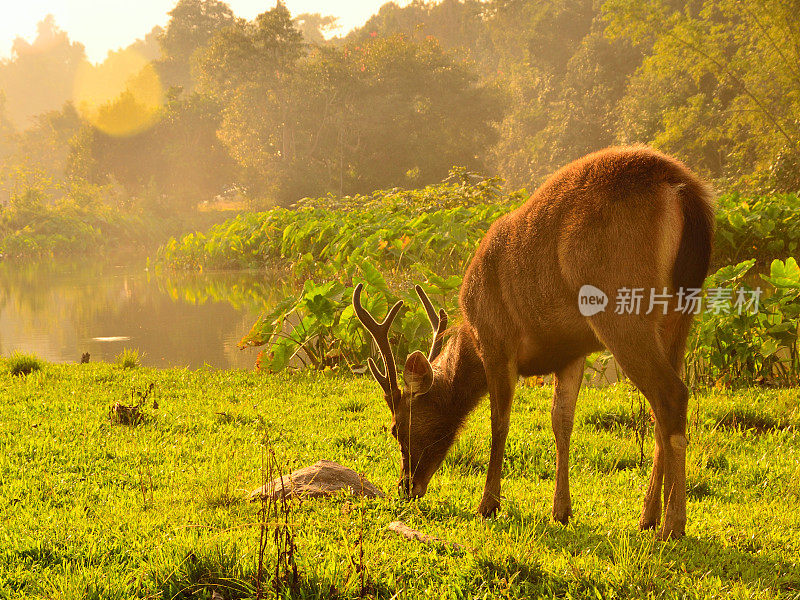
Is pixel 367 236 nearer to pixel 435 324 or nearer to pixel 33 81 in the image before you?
pixel 435 324

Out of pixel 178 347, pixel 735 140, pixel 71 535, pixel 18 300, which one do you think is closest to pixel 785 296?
pixel 71 535

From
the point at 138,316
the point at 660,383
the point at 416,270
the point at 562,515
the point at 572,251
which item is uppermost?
the point at 572,251

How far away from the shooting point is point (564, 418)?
11.5ft

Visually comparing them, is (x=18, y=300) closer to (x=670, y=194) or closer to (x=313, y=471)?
(x=313, y=471)

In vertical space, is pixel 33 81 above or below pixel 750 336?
above

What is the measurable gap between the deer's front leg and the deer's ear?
0.40 m

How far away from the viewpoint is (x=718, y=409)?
5.20 metres

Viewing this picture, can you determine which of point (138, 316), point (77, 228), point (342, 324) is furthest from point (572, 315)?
point (77, 228)

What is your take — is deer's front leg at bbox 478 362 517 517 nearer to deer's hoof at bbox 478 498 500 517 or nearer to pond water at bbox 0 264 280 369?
deer's hoof at bbox 478 498 500 517

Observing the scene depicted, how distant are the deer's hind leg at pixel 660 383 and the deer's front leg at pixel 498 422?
605 millimetres

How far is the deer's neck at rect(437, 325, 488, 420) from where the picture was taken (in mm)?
3701

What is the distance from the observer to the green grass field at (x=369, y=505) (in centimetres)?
268

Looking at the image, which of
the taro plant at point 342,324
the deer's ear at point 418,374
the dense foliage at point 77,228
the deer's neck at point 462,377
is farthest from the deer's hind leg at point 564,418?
the dense foliage at point 77,228

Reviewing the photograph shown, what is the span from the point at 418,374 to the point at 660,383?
1.30 meters
